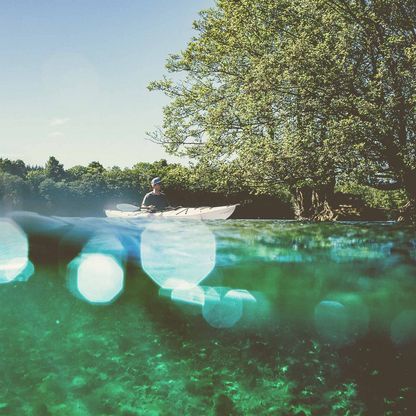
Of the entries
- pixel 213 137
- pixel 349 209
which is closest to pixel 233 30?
pixel 213 137

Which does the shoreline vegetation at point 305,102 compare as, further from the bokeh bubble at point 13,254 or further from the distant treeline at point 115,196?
the bokeh bubble at point 13,254

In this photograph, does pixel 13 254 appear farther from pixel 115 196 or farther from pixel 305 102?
pixel 115 196

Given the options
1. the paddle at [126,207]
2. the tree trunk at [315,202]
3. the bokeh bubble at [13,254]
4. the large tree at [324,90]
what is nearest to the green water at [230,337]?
the bokeh bubble at [13,254]

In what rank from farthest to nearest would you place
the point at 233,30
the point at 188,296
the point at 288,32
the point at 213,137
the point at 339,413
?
the point at 213,137 → the point at 233,30 → the point at 288,32 → the point at 188,296 → the point at 339,413

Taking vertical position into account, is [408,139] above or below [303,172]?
above

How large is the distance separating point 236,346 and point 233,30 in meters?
13.8

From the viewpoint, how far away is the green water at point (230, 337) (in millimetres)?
4383

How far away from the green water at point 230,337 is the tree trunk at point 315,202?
9958mm

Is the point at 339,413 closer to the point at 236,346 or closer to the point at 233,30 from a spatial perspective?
the point at 236,346

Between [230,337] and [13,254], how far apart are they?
2.92m

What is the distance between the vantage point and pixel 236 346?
16.5 feet

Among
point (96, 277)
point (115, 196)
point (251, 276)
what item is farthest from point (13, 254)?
point (115, 196)

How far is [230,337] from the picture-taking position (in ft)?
17.1

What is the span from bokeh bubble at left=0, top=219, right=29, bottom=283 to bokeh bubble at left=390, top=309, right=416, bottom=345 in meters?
5.19
